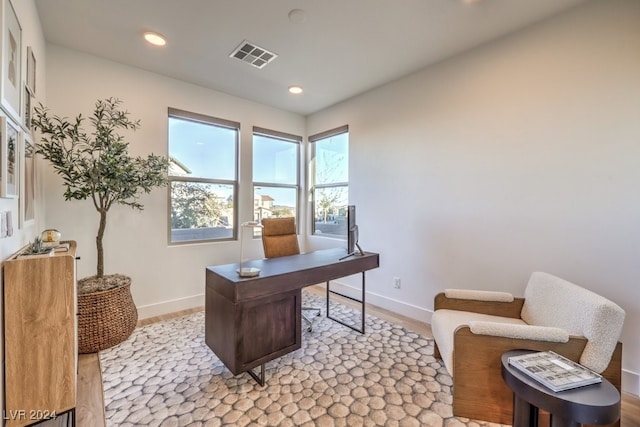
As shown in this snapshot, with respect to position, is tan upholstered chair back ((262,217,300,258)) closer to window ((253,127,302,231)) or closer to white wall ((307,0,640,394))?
window ((253,127,302,231))

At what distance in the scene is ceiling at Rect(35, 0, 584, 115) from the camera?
2.10 m

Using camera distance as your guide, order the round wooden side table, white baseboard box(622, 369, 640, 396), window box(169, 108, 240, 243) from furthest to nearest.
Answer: window box(169, 108, 240, 243)
white baseboard box(622, 369, 640, 396)
the round wooden side table

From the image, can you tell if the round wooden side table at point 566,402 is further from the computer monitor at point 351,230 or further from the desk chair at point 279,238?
the desk chair at point 279,238

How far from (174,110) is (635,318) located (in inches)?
181

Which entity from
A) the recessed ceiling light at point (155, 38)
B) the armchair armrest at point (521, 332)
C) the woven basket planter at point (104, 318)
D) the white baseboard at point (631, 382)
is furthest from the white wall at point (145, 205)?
the white baseboard at point (631, 382)

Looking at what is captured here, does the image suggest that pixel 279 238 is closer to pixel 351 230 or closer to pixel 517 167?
pixel 351 230

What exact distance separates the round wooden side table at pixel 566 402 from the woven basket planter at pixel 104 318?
3.00 m

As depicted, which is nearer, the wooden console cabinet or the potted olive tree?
the wooden console cabinet

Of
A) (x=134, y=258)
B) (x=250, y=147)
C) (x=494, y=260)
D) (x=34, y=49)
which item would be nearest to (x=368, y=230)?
(x=494, y=260)

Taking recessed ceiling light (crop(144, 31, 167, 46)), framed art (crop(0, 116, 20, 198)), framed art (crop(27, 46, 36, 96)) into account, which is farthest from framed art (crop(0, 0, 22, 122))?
recessed ceiling light (crop(144, 31, 167, 46))

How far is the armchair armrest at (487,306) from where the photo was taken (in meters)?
2.12

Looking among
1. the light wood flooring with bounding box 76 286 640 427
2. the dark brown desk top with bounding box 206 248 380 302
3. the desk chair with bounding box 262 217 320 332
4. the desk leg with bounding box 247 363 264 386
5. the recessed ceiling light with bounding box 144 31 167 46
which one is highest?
the recessed ceiling light with bounding box 144 31 167 46

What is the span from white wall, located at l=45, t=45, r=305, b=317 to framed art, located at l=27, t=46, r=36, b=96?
641 millimetres

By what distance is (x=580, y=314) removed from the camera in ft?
5.21
